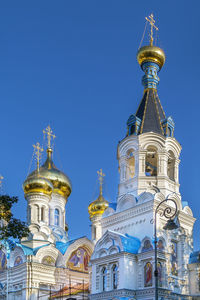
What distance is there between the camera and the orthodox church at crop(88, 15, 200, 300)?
2011cm

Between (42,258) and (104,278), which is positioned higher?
(42,258)

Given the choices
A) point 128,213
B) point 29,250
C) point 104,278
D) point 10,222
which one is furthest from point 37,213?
point 10,222

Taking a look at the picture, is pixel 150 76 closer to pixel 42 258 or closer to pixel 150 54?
pixel 150 54

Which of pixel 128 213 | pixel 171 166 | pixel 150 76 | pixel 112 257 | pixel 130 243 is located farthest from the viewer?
pixel 150 76

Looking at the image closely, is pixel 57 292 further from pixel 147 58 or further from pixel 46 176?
pixel 147 58

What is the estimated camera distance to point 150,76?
26.2 metres

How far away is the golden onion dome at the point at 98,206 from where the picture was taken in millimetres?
31203

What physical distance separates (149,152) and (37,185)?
7.22 meters

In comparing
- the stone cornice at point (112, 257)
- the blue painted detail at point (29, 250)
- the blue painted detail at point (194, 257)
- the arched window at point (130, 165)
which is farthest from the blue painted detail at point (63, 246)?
the blue painted detail at point (194, 257)

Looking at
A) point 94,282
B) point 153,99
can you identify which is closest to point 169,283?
point 94,282

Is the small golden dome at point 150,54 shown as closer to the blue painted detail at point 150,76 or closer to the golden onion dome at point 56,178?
the blue painted detail at point 150,76

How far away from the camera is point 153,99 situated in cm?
2550

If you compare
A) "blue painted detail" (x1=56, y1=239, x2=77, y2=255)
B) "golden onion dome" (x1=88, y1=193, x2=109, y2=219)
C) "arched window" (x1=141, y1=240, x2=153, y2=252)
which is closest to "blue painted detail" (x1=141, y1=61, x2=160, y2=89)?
"golden onion dome" (x1=88, y1=193, x2=109, y2=219)

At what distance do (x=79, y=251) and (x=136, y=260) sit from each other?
6800 mm
